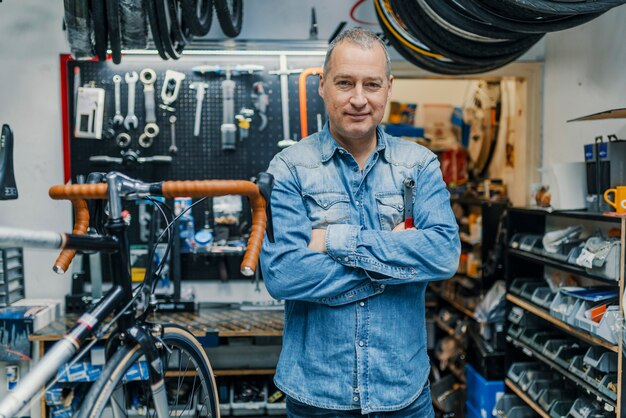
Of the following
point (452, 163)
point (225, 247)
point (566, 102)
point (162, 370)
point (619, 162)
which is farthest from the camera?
point (452, 163)

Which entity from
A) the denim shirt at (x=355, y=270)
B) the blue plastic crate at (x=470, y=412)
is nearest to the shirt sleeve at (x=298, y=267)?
the denim shirt at (x=355, y=270)

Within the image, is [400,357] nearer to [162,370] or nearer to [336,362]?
[336,362]

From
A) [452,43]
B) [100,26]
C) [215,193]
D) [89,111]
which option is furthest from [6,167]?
[452,43]

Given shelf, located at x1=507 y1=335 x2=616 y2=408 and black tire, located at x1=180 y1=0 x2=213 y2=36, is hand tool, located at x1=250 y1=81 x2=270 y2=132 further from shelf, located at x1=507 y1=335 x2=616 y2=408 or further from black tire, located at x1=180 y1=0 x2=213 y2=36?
shelf, located at x1=507 y1=335 x2=616 y2=408

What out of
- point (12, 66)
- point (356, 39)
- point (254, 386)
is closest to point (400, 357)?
point (356, 39)

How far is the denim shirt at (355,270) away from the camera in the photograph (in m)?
1.56

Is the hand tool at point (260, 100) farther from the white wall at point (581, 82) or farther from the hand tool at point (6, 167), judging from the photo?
the white wall at point (581, 82)

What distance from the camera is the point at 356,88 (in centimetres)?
158

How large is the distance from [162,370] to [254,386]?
1.90 m

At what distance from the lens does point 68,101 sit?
345 centimetres

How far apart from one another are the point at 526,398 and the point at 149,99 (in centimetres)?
278

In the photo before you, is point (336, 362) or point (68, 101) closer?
point (336, 362)

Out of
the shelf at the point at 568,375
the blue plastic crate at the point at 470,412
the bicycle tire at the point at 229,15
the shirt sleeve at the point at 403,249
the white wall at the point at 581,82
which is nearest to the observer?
the shirt sleeve at the point at 403,249

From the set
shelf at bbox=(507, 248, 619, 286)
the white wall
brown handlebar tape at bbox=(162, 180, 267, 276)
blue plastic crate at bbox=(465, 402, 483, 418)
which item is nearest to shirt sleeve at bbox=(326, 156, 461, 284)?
brown handlebar tape at bbox=(162, 180, 267, 276)
